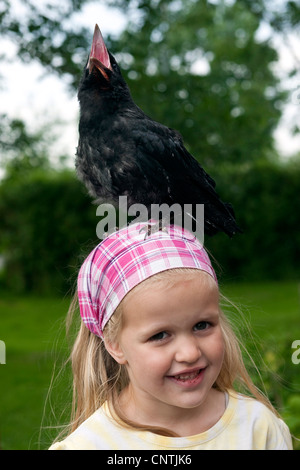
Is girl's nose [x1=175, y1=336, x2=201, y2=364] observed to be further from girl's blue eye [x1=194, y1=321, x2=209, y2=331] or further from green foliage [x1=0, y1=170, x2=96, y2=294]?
green foliage [x1=0, y1=170, x2=96, y2=294]

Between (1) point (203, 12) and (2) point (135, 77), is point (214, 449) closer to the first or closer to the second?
(2) point (135, 77)

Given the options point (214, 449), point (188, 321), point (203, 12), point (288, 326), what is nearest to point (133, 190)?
point (188, 321)

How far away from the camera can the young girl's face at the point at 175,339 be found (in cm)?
163

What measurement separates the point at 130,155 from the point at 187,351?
601 millimetres

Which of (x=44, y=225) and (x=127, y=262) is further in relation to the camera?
(x=44, y=225)

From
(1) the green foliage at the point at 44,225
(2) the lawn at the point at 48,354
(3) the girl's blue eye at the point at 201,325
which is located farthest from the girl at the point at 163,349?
(1) the green foliage at the point at 44,225

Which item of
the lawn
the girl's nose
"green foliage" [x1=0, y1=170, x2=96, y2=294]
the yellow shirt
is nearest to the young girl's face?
the girl's nose

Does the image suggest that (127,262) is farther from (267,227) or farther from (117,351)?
(267,227)

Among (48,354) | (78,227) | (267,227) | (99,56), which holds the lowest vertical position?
(99,56)

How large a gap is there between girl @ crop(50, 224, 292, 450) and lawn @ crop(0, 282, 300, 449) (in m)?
0.45

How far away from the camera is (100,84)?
1.76 m

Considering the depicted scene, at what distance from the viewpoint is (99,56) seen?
5.50ft

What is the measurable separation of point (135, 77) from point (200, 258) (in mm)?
3273

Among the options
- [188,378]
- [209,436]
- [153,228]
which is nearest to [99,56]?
[153,228]
